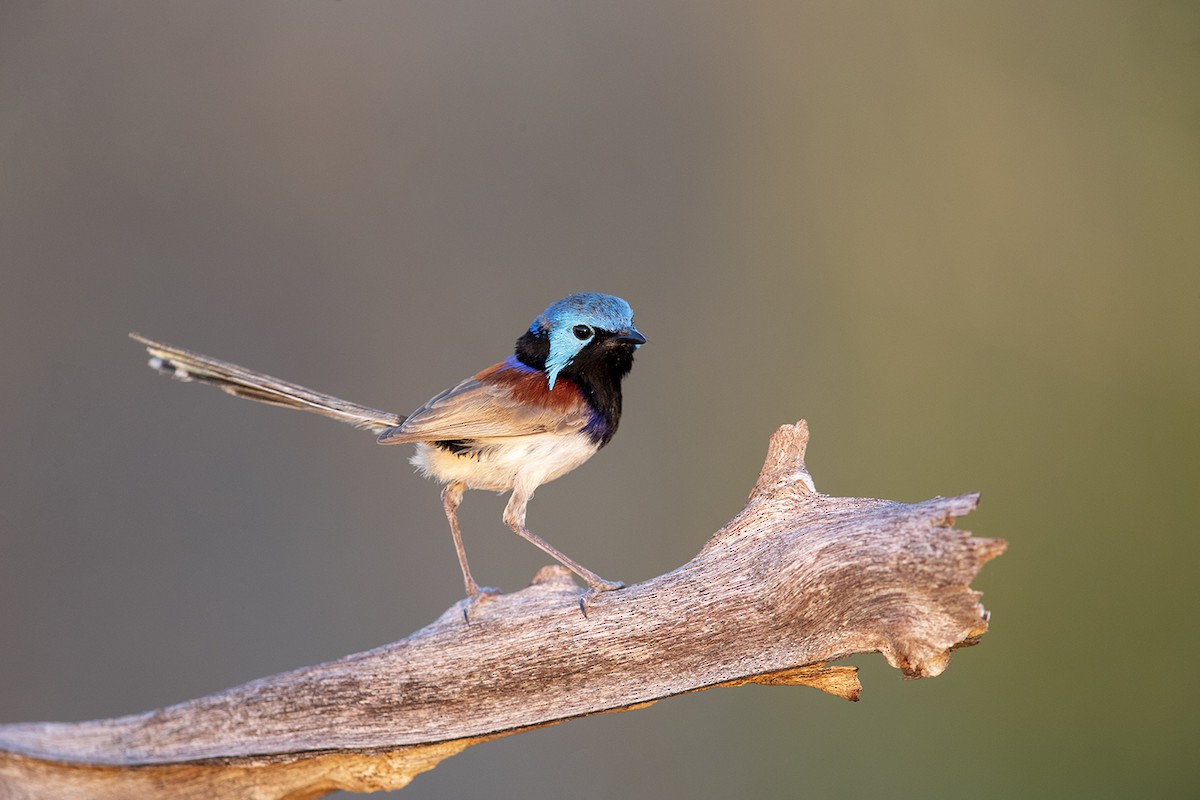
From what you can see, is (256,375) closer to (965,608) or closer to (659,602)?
(659,602)

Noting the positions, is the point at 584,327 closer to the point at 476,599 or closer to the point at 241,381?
the point at 476,599

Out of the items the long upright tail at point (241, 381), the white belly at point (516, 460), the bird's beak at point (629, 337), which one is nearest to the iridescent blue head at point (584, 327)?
the bird's beak at point (629, 337)

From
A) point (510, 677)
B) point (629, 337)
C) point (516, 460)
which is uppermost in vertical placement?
→ point (629, 337)

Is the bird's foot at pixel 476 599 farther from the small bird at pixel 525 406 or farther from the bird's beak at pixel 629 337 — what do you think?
the bird's beak at pixel 629 337

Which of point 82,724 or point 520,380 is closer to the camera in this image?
point 82,724

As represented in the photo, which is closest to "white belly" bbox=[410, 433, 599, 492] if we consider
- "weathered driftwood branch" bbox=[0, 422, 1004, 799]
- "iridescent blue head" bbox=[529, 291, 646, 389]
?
"iridescent blue head" bbox=[529, 291, 646, 389]

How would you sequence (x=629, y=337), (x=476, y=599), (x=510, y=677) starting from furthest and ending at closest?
1. (x=629, y=337)
2. (x=476, y=599)
3. (x=510, y=677)

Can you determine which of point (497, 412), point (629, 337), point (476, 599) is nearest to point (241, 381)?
point (497, 412)

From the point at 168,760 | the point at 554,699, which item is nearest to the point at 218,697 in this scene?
the point at 168,760
